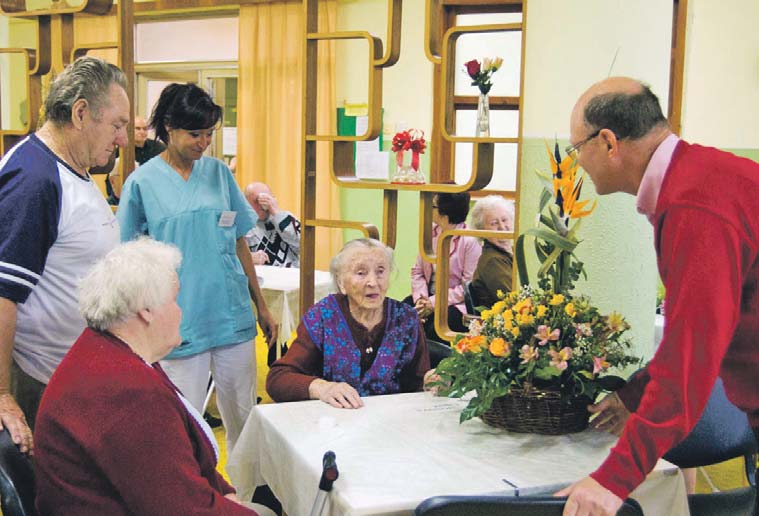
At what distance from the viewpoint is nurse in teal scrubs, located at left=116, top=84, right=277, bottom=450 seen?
285cm

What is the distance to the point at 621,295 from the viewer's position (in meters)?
3.01

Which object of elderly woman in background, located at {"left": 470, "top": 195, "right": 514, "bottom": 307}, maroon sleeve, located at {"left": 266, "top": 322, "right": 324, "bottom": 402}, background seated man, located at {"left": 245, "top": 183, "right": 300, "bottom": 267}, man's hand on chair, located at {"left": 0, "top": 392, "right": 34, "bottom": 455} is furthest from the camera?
background seated man, located at {"left": 245, "top": 183, "right": 300, "bottom": 267}

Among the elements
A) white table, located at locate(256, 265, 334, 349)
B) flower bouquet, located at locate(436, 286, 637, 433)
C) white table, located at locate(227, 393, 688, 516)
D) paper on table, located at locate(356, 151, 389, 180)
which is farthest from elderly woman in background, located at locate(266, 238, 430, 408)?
paper on table, located at locate(356, 151, 389, 180)

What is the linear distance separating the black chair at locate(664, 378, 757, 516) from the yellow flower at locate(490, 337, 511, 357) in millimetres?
815

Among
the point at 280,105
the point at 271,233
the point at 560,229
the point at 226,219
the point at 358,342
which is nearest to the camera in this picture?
the point at 560,229

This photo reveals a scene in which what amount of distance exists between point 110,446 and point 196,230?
141cm

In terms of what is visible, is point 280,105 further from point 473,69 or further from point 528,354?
point 528,354

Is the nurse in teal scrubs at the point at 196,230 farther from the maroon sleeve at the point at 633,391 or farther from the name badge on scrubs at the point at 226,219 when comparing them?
the maroon sleeve at the point at 633,391

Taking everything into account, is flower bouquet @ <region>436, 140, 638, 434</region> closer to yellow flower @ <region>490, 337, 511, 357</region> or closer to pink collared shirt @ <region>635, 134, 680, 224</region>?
yellow flower @ <region>490, 337, 511, 357</region>

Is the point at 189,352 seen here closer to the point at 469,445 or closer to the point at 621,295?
the point at 469,445

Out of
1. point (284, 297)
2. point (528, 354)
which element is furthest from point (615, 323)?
point (284, 297)

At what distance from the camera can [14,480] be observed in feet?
5.50

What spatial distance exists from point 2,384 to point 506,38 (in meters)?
5.00

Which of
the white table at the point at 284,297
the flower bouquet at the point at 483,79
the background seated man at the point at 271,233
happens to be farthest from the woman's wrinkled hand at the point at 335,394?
the background seated man at the point at 271,233
